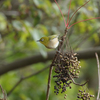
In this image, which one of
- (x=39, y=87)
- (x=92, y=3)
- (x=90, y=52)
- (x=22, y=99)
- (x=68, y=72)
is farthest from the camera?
(x=39, y=87)

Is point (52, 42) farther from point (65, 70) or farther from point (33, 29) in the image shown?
point (33, 29)

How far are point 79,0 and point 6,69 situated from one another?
52.3 inches

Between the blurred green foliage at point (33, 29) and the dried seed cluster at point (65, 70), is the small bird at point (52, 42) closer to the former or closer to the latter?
the dried seed cluster at point (65, 70)

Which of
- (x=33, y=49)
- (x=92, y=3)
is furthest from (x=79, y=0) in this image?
(x=33, y=49)

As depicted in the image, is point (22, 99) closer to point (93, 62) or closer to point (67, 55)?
point (67, 55)

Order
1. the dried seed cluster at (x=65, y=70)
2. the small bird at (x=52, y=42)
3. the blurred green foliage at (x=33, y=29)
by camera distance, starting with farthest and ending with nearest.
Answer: the blurred green foliage at (x=33, y=29) < the small bird at (x=52, y=42) < the dried seed cluster at (x=65, y=70)

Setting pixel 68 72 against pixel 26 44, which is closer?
pixel 68 72

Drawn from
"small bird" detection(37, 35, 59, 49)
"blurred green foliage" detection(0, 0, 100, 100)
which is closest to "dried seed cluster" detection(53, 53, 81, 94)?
"small bird" detection(37, 35, 59, 49)

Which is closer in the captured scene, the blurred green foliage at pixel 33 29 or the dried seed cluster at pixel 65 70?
the dried seed cluster at pixel 65 70

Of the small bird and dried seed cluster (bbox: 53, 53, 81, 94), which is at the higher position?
the small bird

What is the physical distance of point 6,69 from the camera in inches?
96.5

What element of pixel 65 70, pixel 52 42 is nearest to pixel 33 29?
pixel 52 42

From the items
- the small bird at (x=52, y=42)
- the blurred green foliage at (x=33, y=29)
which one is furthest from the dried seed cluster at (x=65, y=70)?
the blurred green foliage at (x=33, y=29)

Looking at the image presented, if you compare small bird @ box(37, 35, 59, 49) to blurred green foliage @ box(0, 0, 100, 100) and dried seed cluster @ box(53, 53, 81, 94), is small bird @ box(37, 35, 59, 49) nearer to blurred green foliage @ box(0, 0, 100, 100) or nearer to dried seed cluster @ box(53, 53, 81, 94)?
dried seed cluster @ box(53, 53, 81, 94)
